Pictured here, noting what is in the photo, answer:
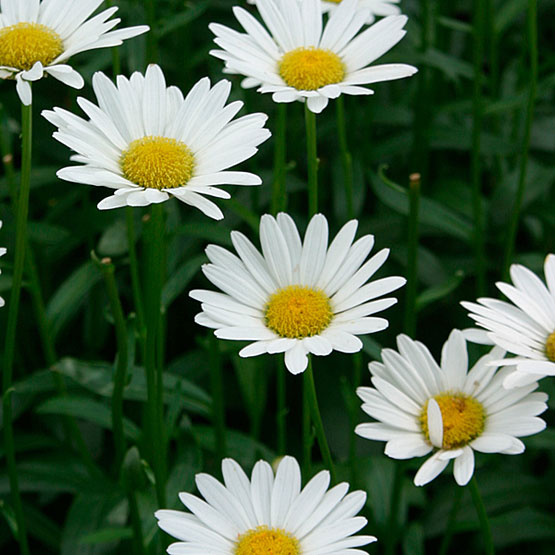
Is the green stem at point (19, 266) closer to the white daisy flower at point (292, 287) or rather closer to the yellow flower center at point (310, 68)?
the white daisy flower at point (292, 287)

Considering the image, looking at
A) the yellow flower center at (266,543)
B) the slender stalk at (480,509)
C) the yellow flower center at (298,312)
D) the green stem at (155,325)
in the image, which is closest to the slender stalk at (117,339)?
the green stem at (155,325)

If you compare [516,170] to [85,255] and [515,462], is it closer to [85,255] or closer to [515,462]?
[515,462]

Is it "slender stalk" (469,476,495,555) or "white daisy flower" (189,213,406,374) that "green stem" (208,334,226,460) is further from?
"slender stalk" (469,476,495,555)

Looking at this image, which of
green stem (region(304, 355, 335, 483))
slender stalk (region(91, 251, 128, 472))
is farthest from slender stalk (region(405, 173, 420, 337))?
slender stalk (region(91, 251, 128, 472))

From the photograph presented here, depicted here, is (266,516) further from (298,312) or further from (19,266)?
(19,266)

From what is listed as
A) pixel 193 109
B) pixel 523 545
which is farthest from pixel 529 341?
pixel 523 545

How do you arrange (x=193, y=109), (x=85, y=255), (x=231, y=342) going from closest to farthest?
1. (x=193, y=109)
2. (x=231, y=342)
3. (x=85, y=255)
